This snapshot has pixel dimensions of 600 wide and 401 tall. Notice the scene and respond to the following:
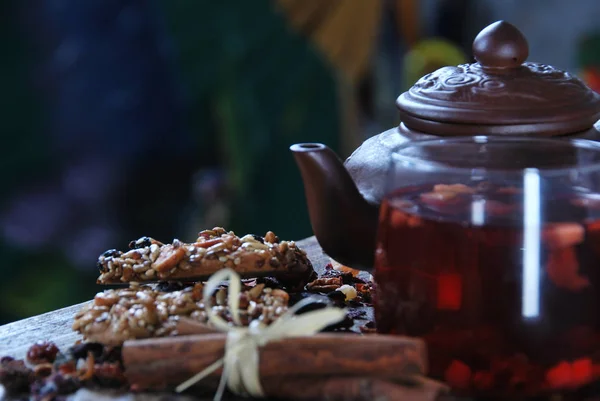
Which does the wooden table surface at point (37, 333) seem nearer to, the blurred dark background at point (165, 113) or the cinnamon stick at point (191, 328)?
the cinnamon stick at point (191, 328)

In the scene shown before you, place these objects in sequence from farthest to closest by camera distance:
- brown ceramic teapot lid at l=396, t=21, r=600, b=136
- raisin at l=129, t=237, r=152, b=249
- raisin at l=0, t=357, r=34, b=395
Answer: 1. raisin at l=129, t=237, r=152, b=249
2. brown ceramic teapot lid at l=396, t=21, r=600, b=136
3. raisin at l=0, t=357, r=34, b=395

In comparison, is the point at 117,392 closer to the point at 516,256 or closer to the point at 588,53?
the point at 516,256

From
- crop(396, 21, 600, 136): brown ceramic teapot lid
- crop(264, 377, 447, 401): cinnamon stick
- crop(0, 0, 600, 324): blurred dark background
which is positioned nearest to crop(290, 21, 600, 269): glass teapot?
crop(396, 21, 600, 136): brown ceramic teapot lid

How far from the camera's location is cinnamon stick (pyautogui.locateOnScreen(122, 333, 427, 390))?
0.75m

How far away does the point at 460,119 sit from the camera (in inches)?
37.6

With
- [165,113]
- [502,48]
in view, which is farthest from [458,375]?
[165,113]

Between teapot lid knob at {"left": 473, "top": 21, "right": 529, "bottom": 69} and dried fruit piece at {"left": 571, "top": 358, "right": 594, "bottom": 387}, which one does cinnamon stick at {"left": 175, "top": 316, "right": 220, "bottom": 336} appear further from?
teapot lid knob at {"left": 473, "top": 21, "right": 529, "bottom": 69}

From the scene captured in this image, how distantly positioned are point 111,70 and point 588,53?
1.82 meters

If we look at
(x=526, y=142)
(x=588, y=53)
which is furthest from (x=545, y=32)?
(x=526, y=142)

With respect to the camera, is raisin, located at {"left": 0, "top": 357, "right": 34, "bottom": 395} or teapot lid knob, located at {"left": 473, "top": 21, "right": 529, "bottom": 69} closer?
raisin, located at {"left": 0, "top": 357, "right": 34, "bottom": 395}

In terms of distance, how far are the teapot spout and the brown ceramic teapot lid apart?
0.45 ft

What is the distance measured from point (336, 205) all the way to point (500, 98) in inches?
9.8

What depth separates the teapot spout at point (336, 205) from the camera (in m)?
0.95

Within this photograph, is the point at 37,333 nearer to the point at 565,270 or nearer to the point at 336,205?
the point at 336,205
